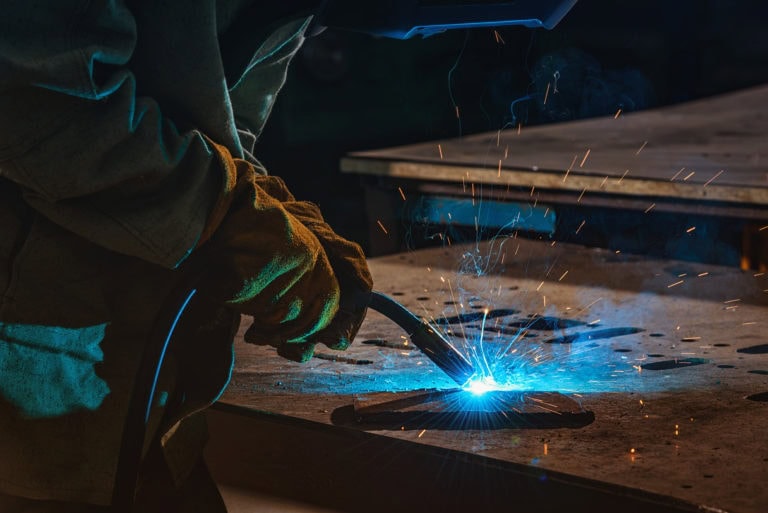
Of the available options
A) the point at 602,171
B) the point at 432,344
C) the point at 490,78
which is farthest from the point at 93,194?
the point at 490,78

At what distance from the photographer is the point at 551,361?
2.08 meters

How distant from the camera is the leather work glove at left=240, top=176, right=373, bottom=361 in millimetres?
1649

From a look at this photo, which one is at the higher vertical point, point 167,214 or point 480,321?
point 480,321

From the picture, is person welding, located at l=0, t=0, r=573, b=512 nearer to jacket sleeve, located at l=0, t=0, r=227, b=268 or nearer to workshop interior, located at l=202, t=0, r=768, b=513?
jacket sleeve, located at l=0, t=0, r=227, b=268

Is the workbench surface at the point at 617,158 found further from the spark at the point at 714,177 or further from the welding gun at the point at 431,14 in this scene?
the welding gun at the point at 431,14

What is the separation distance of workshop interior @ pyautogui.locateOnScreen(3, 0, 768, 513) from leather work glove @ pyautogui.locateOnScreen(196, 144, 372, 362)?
69 mm

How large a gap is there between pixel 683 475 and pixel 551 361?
0.64 metres

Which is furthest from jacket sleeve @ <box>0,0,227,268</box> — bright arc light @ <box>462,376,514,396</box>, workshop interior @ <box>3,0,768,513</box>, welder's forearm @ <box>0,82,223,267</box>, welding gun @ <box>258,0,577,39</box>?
bright arc light @ <box>462,376,514,396</box>

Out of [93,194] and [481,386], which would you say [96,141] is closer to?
[93,194]

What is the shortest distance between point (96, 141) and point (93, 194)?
96 mm

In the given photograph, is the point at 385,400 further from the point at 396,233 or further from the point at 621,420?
the point at 396,233

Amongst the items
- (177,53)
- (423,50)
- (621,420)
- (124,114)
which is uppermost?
(423,50)

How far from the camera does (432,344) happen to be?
183 cm

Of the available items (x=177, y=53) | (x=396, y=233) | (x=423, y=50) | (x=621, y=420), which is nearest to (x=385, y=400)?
(x=621, y=420)
